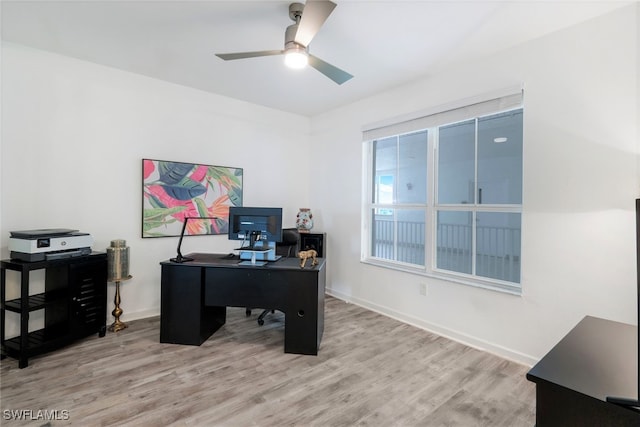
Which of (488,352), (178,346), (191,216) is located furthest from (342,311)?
(191,216)

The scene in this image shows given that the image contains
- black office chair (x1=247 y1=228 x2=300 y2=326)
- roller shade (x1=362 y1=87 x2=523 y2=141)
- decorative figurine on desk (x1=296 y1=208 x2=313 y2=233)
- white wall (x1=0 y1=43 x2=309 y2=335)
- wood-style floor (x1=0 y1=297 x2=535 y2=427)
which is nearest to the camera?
wood-style floor (x1=0 y1=297 x2=535 y2=427)

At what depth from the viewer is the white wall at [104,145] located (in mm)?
2744

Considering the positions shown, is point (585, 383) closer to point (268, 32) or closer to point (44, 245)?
point (268, 32)

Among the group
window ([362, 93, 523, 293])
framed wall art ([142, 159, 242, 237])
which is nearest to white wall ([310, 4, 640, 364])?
window ([362, 93, 523, 293])

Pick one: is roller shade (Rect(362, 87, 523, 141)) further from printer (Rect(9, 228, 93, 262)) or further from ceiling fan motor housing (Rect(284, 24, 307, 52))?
printer (Rect(9, 228, 93, 262))

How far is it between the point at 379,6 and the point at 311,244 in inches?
115

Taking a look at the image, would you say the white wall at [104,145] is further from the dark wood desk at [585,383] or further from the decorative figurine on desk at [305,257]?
the dark wood desk at [585,383]

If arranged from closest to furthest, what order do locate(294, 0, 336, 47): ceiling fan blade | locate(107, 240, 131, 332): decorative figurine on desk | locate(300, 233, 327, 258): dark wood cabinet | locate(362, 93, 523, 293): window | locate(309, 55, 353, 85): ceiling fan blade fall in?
locate(294, 0, 336, 47): ceiling fan blade < locate(309, 55, 353, 85): ceiling fan blade < locate(362, 93, 523, 293): window < locate(107, 240, 131, 332): decorative figurine on desk < locate(300, 233, 327, 258): dark wood cabinet

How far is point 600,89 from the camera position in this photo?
2.18 m

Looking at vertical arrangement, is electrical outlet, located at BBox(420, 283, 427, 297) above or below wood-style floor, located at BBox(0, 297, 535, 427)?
above

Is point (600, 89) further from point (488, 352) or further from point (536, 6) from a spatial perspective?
point (488, 352)

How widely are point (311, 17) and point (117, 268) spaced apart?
2.99 metres

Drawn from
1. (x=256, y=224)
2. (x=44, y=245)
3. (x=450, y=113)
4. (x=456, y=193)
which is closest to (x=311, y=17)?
(x=256, y=224)

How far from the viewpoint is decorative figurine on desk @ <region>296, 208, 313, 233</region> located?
14.5 ft
